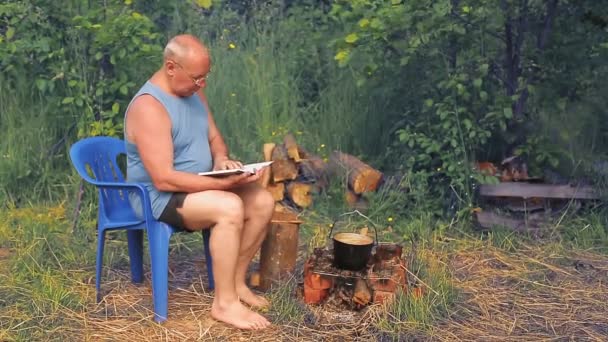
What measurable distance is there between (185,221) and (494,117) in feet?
8.67

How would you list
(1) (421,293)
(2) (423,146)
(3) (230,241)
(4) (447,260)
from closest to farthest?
(3) (230,241) < (1) (421,293) < (4) (447,260) < (2) (423,146)

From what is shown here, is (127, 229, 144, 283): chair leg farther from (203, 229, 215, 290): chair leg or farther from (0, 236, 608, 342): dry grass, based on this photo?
(203, 229, 215, 290): chair leg

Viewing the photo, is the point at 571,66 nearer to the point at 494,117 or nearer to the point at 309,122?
the point at 494,117

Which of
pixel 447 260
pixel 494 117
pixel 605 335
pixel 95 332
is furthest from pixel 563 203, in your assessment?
pixel 95 332

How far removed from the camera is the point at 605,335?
13.5 ft

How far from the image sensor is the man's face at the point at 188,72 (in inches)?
156

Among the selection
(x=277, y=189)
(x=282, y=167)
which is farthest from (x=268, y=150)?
(x=277, y=189)

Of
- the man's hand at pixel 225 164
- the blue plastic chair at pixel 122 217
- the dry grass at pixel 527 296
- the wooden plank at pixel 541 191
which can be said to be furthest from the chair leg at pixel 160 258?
the wooden plank at pixel 541 191

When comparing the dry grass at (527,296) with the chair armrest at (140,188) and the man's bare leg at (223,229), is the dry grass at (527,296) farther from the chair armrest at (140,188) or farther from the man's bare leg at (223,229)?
the chair armrest at (140,188)

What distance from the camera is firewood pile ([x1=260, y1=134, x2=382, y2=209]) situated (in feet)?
19.3

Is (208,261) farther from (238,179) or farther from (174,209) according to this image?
(238,179)

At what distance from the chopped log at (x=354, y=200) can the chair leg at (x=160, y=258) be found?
6.90 ft

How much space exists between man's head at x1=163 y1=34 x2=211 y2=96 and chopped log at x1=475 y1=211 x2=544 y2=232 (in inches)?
97.6

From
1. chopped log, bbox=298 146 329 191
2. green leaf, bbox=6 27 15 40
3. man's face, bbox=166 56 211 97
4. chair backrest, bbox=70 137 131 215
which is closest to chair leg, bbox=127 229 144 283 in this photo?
chair backrest, bbox=70 137 131 215
